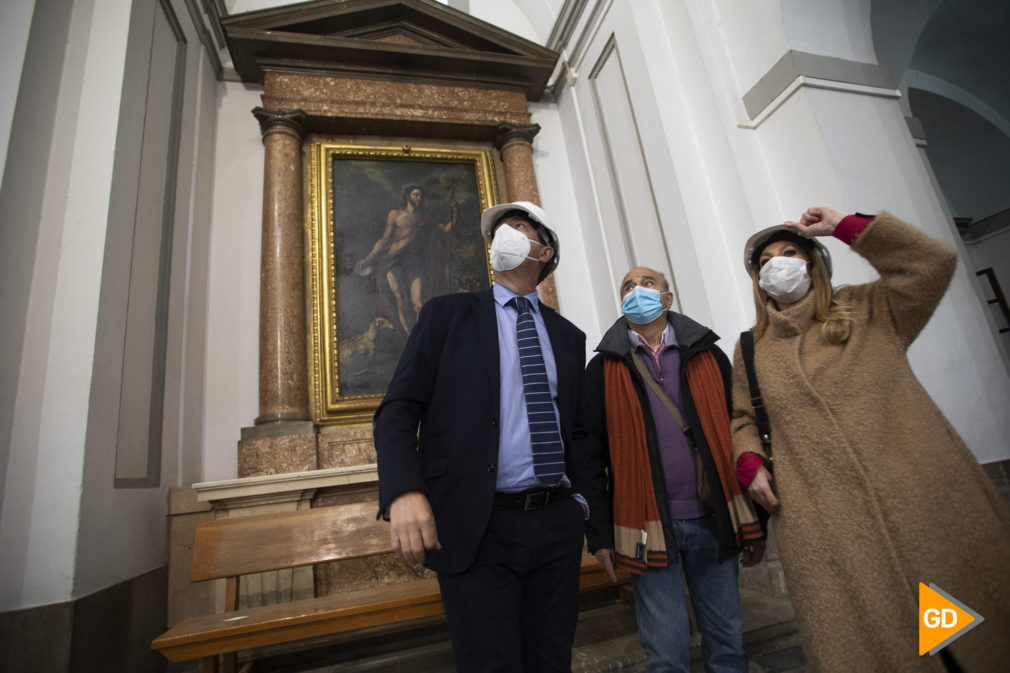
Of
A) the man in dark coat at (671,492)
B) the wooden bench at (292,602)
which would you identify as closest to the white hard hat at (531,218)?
the man in dark coat at (671,492)

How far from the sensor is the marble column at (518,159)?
474cm

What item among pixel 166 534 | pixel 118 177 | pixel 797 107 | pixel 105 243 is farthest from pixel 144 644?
pixel 797 107

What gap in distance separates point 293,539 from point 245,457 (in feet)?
4.28

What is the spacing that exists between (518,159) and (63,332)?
370cm

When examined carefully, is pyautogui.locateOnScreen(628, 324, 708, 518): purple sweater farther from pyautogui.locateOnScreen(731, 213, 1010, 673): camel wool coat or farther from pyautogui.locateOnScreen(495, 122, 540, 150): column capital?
pyautogui.locateOnScreen(495, 122, 540, 150): column capital

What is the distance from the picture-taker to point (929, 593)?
120 cm

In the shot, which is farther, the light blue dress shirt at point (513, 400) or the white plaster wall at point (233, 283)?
the white plaster wall at point (233, 283)

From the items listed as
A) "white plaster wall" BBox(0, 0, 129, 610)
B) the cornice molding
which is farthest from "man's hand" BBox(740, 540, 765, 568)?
the cornice molding

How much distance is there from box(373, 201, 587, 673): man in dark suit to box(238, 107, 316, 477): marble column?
8.72 feet

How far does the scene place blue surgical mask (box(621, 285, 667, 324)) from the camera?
1.88 meters

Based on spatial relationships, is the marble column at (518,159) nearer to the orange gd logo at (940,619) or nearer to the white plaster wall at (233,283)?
the white plaster wall at (233,283)

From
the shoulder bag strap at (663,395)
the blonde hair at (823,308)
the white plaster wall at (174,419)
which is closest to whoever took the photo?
the blonde hair at (823,308)

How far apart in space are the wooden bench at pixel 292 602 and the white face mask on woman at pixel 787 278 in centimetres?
147

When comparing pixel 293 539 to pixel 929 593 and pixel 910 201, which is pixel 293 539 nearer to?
pixel 929 593
